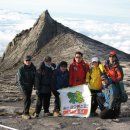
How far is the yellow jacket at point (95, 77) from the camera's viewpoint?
14047 mm

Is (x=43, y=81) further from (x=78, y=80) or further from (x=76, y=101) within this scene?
(x=76, y=101)

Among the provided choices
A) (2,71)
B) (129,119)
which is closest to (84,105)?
(129,119)

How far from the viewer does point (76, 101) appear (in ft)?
47.8

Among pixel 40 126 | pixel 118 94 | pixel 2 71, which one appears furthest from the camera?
pixel 2 71

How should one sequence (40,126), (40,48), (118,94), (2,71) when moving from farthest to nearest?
(40,48) < (2,71) < (118,94) < (40,126)

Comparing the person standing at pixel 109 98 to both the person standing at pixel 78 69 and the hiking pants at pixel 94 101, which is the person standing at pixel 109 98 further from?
the person standing at pixel 78 69

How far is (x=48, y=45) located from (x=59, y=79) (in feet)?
80.4

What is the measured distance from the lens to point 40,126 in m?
13.0

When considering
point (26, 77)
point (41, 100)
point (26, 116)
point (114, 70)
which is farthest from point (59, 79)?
Result: point (114, 70)

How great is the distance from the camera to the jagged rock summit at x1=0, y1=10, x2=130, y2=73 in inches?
1426

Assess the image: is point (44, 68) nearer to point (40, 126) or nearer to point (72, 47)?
point (40, 126)

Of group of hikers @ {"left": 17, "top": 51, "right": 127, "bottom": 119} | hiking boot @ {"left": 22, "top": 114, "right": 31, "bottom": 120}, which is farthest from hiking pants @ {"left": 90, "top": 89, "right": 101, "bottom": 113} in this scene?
hiking boot @ {"left": 22, "top": 114, "right": 31, "bottom": 120}

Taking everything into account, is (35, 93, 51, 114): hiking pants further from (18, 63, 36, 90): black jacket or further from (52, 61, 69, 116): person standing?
(18, 63, 36, 90): black jacket

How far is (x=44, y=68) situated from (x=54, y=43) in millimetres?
24858
